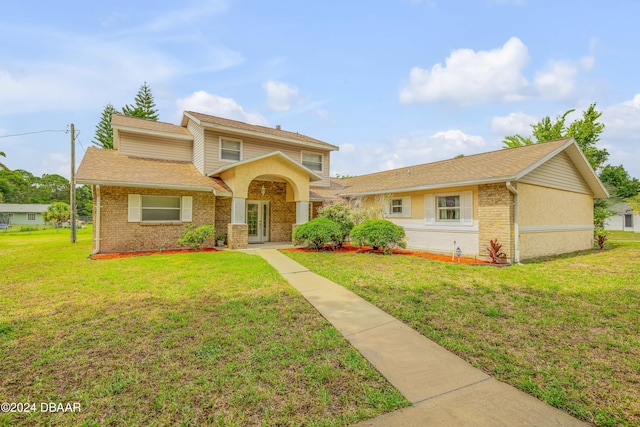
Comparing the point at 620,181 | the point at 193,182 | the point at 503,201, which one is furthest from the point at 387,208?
the point at 620,181

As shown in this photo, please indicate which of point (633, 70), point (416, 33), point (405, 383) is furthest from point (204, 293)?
point (633, 70)

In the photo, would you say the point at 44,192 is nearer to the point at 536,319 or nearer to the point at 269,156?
the point at 269,156

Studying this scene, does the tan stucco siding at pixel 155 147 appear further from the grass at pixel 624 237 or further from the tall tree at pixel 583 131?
the grass at pixel 624 237

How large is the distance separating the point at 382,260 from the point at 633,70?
12370 mm

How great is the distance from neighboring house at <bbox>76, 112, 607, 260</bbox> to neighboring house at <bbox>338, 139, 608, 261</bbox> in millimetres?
44

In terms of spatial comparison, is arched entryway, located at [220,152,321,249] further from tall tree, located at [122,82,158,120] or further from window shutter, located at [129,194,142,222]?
tall tree, located at [122,82,158,120]

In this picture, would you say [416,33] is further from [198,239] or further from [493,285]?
[198,239]

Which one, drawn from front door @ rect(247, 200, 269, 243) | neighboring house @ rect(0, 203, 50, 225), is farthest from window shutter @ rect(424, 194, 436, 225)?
neighboring house @ rect(0, 203, 50, 225)

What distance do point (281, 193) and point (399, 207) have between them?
6576 millimetres

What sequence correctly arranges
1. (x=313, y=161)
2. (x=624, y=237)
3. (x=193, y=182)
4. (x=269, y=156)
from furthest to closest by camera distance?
(x=624, y=237), (x=313, y=161), (x=269, y=156), (x=193, y=182)

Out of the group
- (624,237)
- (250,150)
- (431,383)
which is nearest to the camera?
(431,383)

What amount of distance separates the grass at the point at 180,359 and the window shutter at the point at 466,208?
331 inches

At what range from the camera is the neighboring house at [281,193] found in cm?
1108

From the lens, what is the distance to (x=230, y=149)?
1545 cm
